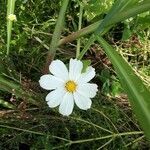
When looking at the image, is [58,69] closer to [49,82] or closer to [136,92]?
[49,82]

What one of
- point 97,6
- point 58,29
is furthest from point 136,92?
point 97,6

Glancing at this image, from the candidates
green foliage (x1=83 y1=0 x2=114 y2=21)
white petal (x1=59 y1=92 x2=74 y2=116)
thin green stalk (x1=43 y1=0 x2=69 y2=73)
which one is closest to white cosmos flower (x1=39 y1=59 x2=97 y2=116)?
white petal (x1=59 y1=92 x2=74 y2=116)

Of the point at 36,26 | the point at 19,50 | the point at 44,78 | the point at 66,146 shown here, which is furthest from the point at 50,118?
the point at 36,26

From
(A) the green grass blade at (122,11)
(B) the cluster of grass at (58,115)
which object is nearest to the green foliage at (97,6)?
(B) the cluster of grass at (58,115)

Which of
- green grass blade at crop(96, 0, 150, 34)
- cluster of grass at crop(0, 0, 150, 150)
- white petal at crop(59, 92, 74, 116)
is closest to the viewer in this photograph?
green grass blade at crop(96, 0, 150, 34)

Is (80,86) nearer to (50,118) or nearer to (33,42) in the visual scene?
(50,118)

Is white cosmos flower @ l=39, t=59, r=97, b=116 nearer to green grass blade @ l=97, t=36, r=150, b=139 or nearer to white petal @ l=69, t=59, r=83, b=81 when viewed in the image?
white petal @ l=69, t=59, r=83, b=81
